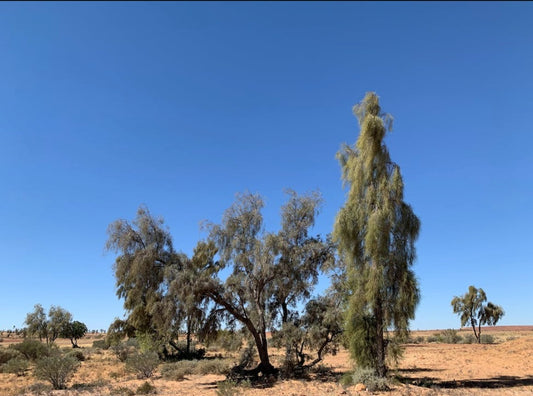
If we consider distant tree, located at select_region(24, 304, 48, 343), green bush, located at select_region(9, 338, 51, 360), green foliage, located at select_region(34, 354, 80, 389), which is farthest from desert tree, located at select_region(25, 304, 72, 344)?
green foliage, located at select_region(34, 354, 80, 389)

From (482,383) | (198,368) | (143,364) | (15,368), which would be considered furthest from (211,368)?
(482,383)

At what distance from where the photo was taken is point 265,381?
19.6 metres

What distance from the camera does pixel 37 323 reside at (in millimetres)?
66188

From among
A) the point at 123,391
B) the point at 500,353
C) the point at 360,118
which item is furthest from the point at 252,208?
the point at 500,353

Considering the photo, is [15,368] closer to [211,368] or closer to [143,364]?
[143,364]

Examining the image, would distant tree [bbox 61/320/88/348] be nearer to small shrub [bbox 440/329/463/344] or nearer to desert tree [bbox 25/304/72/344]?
desert tree [bbox 25/304/72/344]

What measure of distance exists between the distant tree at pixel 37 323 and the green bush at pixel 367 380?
210 ft

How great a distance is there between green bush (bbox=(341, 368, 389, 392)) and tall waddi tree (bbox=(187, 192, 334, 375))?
4907 mm

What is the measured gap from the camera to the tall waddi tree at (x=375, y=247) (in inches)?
689

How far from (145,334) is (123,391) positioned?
15646 millimetres

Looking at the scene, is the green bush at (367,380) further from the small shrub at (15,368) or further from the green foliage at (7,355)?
the green foliage at (7,355)

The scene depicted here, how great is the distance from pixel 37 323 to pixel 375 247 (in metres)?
66.9

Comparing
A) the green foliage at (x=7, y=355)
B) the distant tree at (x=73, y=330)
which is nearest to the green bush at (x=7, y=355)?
the green foliage at (x=7, y=355)

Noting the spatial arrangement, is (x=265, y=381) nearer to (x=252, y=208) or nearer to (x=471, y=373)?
(x=252, y=208)
